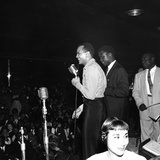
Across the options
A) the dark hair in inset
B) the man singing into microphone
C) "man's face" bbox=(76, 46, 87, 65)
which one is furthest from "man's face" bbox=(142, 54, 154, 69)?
the dark hair in inset

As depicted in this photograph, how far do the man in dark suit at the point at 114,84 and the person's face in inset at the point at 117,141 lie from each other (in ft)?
4.45

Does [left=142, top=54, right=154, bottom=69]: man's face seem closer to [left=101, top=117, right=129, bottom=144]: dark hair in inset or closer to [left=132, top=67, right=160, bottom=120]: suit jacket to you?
[left=132, top=67, right=160, bottom=120]: suit jacket

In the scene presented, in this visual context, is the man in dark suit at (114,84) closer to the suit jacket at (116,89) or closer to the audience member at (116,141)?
the suit jacket at (116,89)

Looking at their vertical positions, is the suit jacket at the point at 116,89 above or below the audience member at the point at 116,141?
above

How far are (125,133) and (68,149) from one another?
3.97m

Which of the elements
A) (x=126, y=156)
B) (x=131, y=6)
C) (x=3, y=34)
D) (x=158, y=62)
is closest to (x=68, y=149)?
(x=3, y=34)

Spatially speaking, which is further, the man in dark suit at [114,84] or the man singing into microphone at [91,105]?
the man in dark suit at [114,84]

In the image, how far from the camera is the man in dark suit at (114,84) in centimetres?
310

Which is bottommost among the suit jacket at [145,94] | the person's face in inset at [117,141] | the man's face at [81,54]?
the person's face in inset at [117,141]

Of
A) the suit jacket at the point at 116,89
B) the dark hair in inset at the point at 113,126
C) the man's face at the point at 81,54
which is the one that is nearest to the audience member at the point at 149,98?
the suit jacket at the point at 116,89

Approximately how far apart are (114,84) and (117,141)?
1.50 metres

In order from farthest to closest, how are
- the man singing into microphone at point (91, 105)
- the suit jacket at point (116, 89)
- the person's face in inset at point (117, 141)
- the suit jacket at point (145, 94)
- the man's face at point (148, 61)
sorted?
1. the man's face at point (148, 61)
2. the suit jacket at point (145, 94)
3. the suit jacket at point (116, 89)
4. the man singing into microphone at point (91, 105)
5. the person's face in inset at point (117, 141)

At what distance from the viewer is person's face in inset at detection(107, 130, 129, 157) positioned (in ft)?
5.55

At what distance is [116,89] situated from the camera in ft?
10.1
